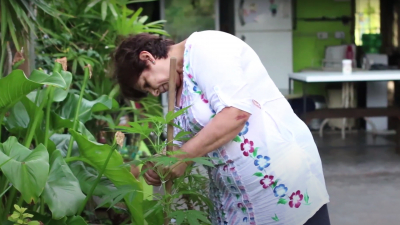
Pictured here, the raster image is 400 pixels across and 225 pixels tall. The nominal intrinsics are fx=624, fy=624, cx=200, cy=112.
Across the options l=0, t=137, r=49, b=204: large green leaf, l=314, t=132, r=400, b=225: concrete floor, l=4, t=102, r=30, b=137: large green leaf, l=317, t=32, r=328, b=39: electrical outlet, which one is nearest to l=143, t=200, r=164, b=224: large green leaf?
l=0, t=137, r=49, b=204: large green leaf

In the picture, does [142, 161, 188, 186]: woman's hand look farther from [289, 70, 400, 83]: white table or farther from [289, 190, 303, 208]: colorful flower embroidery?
[289, 70, 400, 83]: white table

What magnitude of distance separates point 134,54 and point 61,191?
2.78 ft

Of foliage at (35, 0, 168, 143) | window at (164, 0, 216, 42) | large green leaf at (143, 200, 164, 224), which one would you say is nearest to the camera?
→ large green leaf at (143, 200, 164, 224)

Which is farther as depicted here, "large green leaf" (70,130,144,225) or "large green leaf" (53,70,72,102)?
"large green leaf" (53,70,72,102)

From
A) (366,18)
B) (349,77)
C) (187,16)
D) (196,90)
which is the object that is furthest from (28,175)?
(366,18)

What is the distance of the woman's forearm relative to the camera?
1.90 m

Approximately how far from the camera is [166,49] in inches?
83.1

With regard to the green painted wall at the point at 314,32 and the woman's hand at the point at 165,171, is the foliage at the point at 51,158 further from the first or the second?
the green painted wall at the point at 314,32

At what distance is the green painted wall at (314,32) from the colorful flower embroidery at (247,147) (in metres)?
8.16

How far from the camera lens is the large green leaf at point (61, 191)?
259 centimetres

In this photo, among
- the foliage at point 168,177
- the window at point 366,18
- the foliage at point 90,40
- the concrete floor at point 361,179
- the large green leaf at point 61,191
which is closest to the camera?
the foliage at point 168,177

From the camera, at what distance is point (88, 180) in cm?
307

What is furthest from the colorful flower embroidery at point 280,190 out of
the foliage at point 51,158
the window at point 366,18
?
the window at point 366,18

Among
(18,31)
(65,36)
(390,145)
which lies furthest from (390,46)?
(18,31)
